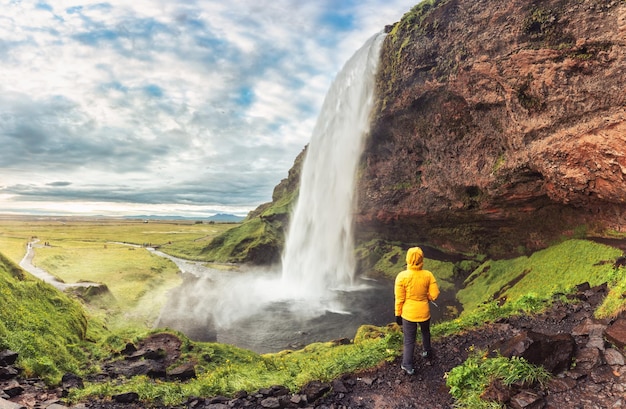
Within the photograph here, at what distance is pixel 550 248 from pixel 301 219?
27.8 m

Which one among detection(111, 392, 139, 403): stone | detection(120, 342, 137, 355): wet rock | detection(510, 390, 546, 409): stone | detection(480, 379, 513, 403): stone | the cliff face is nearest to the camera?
detection(510, 390, 546, 409): stone

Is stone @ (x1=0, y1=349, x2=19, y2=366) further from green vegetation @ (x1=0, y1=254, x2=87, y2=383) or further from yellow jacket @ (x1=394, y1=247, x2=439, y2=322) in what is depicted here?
yellow jacket @ (x1=394, y1=247, x2=439, y2=322)

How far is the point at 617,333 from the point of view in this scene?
7.06 m

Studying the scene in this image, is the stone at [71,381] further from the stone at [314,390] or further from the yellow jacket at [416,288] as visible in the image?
the yellow jacket at [416,288]

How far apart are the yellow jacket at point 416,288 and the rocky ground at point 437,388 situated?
1.40m

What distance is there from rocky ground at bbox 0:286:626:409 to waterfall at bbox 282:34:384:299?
92.9 ft

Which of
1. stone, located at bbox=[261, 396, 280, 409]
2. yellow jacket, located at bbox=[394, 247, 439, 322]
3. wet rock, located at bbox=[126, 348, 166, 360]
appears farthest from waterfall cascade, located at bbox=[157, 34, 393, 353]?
yellow jacket, located at bbox=[394, 247, 439, 322]

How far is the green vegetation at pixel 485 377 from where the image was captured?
6164 mm

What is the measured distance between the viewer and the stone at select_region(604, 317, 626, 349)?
22.5ft

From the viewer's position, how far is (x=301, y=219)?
44.4m

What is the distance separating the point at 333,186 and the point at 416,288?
3374 cm

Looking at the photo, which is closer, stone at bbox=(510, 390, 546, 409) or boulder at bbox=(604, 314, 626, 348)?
stone at bbox=(510, 390, 546, 409)

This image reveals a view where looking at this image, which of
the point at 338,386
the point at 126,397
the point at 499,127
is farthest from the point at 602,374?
the point at 499,127

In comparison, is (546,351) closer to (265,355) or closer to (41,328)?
(265,355)
